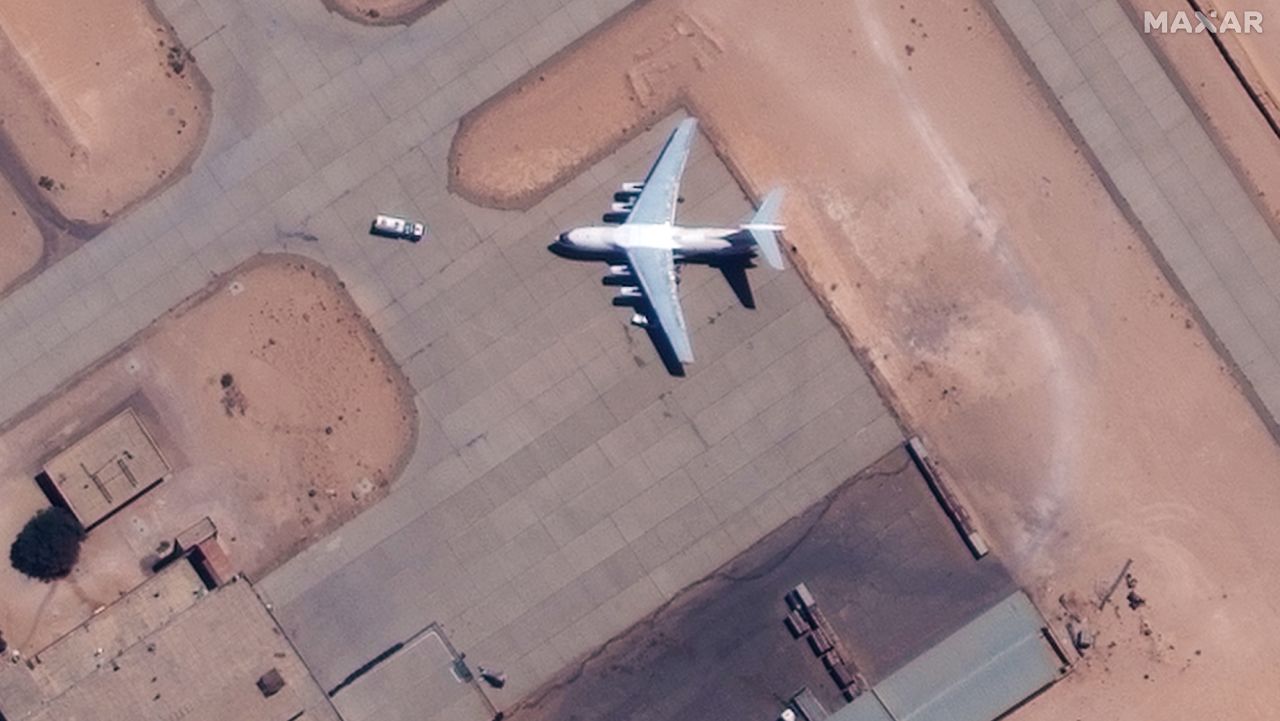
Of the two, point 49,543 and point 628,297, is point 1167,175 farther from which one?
point 49,543

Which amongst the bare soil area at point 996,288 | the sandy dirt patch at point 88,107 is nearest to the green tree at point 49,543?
the sandy dirt patch at point 88,107

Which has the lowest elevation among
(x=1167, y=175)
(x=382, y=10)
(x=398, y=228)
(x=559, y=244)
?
(x=1167, y=175)

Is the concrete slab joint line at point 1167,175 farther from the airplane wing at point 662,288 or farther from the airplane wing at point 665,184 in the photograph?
the airplane wing at point 662,288

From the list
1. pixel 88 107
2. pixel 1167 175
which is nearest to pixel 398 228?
pixel 88 107

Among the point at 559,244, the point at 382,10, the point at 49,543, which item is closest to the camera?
the point at 49,543

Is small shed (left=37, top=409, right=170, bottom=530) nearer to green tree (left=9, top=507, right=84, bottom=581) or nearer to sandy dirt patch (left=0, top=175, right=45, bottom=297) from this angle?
green tree (left=9, top=507, right=84, bottom=581)

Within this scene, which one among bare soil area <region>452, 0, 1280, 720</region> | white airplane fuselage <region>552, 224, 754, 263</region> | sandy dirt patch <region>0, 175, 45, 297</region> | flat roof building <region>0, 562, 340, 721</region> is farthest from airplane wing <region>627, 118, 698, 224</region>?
sandy dirt patch <region>0, 175, 45, 297</region>
